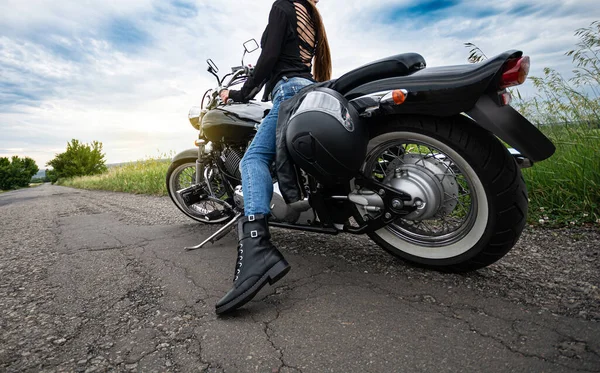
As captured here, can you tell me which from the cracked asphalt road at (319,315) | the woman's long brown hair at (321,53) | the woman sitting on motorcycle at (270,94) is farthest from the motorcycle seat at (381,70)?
the cracked asphalt road at (319,315)

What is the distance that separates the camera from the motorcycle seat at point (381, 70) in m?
1.68

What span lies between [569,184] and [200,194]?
3.09 meters

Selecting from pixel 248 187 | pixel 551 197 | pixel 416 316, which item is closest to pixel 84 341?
pixel 248 187

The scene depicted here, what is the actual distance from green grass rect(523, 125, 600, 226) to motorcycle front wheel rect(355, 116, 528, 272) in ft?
3.91

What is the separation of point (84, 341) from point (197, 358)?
0.54m

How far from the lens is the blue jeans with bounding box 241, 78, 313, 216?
1.88 metres

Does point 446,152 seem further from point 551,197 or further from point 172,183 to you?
point 172,183

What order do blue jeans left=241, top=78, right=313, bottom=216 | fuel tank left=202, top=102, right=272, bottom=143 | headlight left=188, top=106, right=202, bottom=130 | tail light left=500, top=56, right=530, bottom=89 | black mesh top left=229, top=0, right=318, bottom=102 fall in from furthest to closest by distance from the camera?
headlight left=188, top=106, right=202, bottom=130 < fuel tank left=202, top=102, right=272, bottom=143 < black mesh top left=229, top=0, right=318, bottom=102 < blue jeans left=241, top=78, right=313, bottom=216 < tail light left=500, top=56, right=530, bottom=89

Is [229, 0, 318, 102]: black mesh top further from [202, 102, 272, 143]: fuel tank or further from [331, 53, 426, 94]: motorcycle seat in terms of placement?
[331, 53, 426, 94]: motorcycle seat

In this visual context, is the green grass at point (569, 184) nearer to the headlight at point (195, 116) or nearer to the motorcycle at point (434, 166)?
the motorcycle at point (434, 166)

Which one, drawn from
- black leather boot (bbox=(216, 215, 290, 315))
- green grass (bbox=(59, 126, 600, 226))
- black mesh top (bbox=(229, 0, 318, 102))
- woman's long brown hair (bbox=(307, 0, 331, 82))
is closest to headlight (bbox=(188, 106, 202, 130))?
black mesh top (bbox=(229, 0, 318, 102))

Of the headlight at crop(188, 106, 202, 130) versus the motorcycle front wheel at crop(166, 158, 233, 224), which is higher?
the headlight at crop(188, 106, 202, 130)

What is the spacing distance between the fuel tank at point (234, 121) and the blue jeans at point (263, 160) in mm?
273

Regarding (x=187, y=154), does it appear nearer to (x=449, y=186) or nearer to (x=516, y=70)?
(x=449, y=186)
